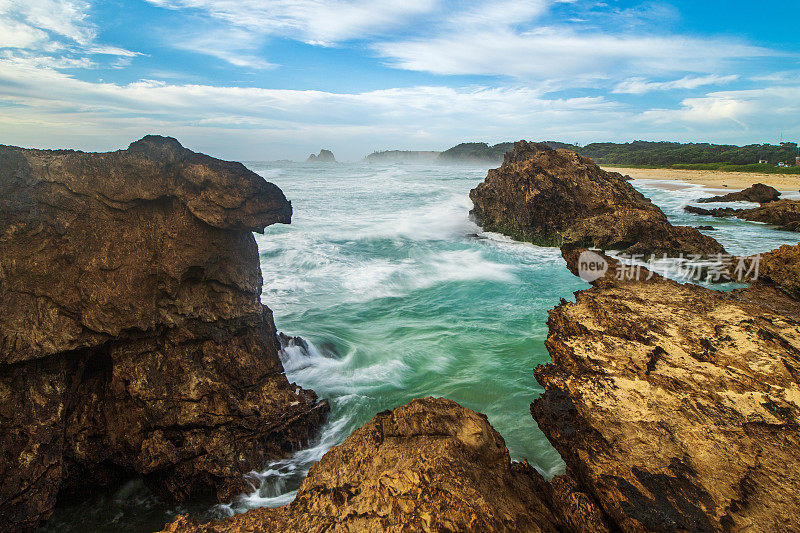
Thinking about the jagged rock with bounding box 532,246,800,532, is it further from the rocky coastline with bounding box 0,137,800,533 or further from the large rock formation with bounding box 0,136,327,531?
the large rock formation with bounding box 0,136,327,531

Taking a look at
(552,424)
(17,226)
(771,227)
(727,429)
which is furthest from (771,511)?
(771,227)

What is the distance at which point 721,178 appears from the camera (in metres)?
37.0

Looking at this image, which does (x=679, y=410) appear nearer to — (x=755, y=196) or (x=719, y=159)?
(x=755, y=196)

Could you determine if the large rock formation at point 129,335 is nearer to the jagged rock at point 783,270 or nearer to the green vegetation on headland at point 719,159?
the jagged rock at point 783,270

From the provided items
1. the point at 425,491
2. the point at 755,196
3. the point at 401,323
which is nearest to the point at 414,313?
the point at 401,323

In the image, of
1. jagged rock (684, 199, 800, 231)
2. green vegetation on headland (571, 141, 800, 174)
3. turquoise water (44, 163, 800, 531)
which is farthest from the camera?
green vegetation on headland (571, 141, 800, 174)

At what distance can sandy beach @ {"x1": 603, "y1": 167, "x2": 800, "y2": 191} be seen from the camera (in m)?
30.6

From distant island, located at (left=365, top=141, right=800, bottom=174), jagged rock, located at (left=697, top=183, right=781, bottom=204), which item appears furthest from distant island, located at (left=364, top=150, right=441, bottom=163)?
jagged rock, located at (left=697, top=183, right=781, bottom=204)

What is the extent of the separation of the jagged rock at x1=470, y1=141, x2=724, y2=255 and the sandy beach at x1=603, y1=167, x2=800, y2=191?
938 inches

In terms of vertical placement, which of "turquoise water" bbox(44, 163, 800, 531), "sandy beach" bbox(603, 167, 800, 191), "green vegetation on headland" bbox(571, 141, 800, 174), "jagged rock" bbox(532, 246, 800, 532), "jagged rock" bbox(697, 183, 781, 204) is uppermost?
"green vegetation on headland" bbox(571, 141, 800, 174)

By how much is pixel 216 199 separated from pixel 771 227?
21.5m

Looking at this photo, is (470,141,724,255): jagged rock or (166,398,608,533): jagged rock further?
(470,141,724,255): jagged rock

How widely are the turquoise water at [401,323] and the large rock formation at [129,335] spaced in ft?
1.16

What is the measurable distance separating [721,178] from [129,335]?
1831 inches
